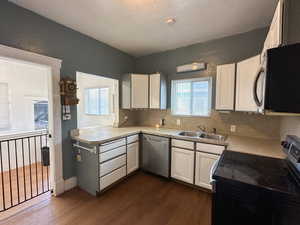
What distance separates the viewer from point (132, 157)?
291cm

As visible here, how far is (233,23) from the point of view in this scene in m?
2.24

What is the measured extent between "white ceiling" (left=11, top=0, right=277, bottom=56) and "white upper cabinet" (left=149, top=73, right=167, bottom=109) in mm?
772

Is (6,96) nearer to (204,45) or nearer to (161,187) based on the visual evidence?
(161,187)

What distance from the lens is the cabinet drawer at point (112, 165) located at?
2.30m

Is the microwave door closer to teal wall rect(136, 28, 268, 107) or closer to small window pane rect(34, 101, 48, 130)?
teal wall rect(136, 28, 268, 107)

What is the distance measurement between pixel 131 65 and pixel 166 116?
1.62m

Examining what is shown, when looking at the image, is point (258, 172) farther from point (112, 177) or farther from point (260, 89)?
point (112, 177)

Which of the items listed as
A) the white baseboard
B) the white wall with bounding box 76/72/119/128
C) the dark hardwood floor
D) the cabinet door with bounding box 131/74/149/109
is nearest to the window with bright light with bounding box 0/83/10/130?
the white wall with bounding box 76/72/119/128

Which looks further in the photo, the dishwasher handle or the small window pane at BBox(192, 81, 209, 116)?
the small window pane at BBox(192, 81, 209, 116)

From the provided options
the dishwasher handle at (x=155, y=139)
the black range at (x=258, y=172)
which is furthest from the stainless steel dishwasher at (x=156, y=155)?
the black range at (x=258, y=172)

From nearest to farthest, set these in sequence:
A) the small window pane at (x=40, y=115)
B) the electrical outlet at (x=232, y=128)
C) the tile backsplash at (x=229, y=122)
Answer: the tile backsplash at (x=229, y=122) < the electrical outlet at (x=232, y=128) < the small window pane at (x=40, y=115)

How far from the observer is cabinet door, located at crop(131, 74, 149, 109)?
334 cm

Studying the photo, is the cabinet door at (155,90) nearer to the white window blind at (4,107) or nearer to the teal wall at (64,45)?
the teal wall at (64,45)

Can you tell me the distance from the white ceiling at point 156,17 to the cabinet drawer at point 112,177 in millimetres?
2420
